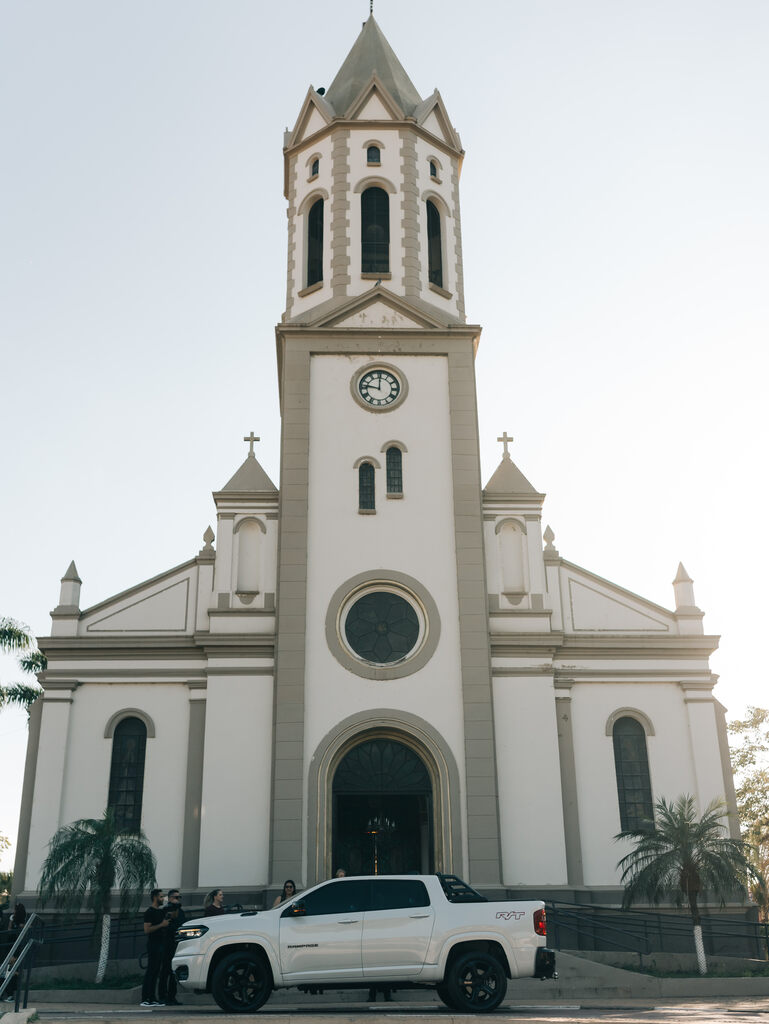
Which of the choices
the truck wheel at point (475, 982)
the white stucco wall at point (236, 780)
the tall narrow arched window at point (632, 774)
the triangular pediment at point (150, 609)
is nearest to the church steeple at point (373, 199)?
the triangular pediment at point (150, 609)

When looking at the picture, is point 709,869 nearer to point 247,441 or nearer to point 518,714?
point 518,714

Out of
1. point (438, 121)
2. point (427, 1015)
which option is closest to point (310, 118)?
point (438, 121)

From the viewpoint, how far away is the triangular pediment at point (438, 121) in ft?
104

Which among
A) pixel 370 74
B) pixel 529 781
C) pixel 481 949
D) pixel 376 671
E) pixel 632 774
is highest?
pixel 370 74

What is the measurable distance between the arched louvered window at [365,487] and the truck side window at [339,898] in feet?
44.8

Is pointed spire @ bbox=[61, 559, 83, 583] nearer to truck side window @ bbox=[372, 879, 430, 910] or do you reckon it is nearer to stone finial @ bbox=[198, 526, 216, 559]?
stone finial @ bbox=[198, 526, 216, 559]

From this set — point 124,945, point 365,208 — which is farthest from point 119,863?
point 365,208

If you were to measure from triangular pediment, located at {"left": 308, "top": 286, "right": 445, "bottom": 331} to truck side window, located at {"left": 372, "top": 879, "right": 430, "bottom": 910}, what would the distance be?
17367 mm

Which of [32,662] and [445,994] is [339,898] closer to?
[445,994]

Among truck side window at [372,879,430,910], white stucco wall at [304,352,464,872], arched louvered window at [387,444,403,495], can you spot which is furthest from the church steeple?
truck side window at [372,879,430,910]

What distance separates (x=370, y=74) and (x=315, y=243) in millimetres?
5984

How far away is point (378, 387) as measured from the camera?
28.2 meters

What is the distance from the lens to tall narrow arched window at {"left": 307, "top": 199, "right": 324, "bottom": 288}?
3022 cm

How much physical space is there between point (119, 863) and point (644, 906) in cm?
1174
